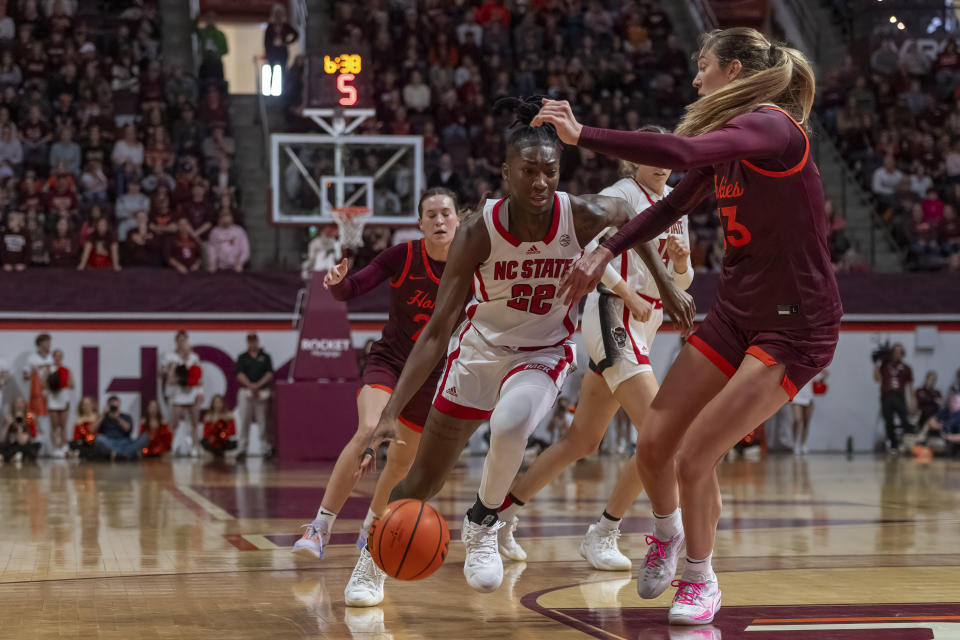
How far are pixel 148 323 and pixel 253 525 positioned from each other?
28.5 ft

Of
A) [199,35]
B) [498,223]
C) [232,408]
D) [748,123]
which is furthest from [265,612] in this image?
[199,35]

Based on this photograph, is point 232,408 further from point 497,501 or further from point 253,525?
point 497,501

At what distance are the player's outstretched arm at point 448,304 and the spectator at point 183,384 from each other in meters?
11.8

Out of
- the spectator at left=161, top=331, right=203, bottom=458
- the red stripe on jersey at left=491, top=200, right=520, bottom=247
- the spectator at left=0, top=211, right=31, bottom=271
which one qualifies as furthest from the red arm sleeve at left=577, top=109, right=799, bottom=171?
the spectator at left=0, top=211, right=31, bottom=271

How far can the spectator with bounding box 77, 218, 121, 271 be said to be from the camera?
16.4 metres

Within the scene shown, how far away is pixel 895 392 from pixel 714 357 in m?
13.6

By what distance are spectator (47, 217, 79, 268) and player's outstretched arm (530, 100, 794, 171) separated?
13514mm

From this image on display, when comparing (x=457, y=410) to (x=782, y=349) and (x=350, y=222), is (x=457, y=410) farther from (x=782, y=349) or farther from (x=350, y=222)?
(x=350, y=222)

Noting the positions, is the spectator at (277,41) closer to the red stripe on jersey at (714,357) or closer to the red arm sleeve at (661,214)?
the red arm sleeve at (661,214)

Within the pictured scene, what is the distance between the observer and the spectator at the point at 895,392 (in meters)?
17.4

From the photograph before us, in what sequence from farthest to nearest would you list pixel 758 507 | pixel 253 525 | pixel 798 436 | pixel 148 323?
pixel 798 436 < pixel 148 323 < pixel 758 507 < pixel 253 525

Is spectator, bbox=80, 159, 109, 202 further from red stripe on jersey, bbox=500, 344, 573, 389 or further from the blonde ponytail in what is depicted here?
the blonde ponytail

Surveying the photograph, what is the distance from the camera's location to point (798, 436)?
17.7 m

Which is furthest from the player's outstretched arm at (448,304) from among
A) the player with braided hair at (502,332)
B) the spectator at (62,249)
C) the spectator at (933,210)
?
the spectator at (933,210)
